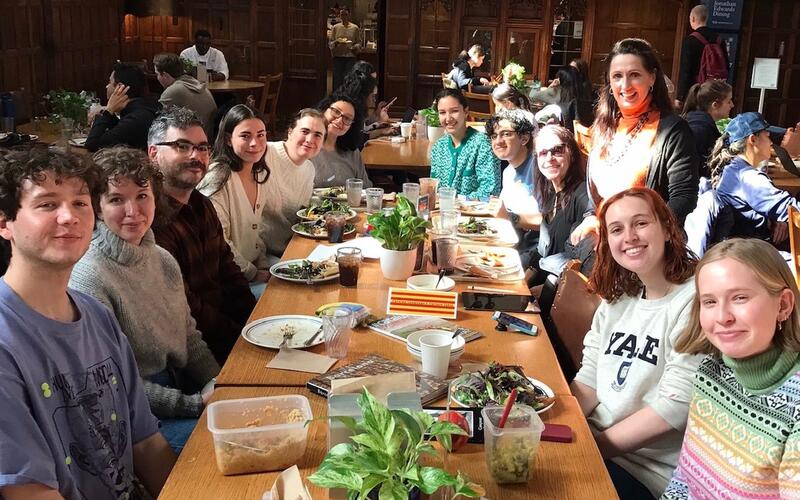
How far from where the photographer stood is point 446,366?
1930 mm

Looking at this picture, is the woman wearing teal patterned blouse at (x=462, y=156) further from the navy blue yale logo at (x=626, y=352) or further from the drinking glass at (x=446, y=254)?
the navy blue yale logo at (x=626, y=352)

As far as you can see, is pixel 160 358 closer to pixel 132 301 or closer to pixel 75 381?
pixel 132 301

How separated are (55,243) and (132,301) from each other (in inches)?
24.1

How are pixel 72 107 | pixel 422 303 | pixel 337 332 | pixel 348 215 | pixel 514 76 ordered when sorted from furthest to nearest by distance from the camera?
pixel 514 76 < pixel 72 107 < pixel 348 215 < pixel 422 303 < pixel 337 332

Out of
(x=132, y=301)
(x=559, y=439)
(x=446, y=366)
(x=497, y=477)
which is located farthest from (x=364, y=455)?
(x=132, y=301)

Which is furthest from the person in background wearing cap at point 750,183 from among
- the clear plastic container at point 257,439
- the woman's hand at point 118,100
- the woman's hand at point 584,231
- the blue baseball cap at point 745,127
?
the woman's hand at point 118,100

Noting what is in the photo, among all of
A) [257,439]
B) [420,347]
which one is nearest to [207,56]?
[420,347]

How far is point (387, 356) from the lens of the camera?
2072mm

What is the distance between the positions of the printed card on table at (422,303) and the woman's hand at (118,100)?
3.25m

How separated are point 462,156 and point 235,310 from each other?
6.27 ft

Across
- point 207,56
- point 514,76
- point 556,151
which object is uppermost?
point 207,56

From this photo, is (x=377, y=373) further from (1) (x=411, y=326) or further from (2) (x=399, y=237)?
(2) (x=399, y=237)

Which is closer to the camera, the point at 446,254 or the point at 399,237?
the point at 399,237

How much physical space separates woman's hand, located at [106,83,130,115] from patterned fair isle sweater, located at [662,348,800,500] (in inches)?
171
